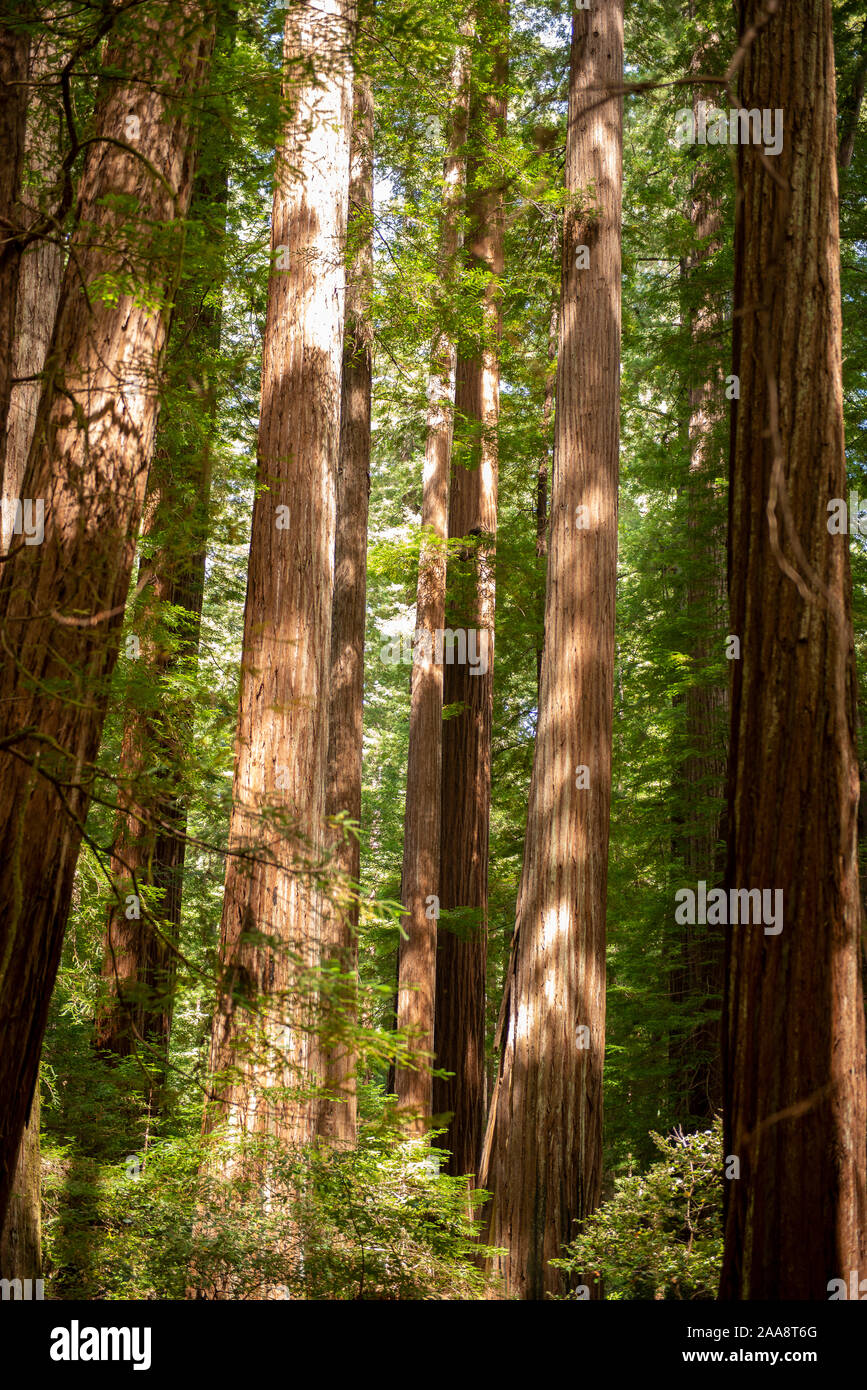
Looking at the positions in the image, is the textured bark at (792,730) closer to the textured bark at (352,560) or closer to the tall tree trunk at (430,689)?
the tall tree trunk at (430,689)

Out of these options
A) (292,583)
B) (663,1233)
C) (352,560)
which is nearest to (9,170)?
(292,583)

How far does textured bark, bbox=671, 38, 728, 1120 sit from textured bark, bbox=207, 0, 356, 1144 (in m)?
6.32

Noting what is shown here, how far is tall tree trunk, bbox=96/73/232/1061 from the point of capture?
4176 mm

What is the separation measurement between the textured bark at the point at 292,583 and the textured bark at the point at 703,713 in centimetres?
632

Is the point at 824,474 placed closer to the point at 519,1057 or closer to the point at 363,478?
the point at 519,1057

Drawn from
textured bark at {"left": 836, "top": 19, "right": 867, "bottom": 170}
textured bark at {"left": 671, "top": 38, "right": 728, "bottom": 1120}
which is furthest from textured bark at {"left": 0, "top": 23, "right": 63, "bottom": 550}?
textured bark at {"left": 836, "top": 19, "right": 867, "bottom": 170}

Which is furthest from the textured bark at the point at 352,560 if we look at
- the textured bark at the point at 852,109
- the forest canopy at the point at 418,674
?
the textured bark at the point at 852,109

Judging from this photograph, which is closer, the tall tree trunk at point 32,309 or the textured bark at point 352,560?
the tall tree trunk at point 32,309

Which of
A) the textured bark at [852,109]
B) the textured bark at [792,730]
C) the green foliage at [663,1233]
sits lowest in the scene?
the green foliage at [663,1233]

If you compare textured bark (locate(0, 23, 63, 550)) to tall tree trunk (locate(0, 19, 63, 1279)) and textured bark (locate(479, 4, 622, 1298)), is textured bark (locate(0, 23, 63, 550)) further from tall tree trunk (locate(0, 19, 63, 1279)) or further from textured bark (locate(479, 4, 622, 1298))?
textured bark (locate(479, 4, 622, 1298))

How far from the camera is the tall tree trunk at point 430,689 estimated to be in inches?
439

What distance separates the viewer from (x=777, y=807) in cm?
341
